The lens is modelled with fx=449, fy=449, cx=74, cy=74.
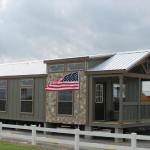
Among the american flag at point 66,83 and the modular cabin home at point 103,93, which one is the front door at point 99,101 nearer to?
the modular cabin home at point 103,93

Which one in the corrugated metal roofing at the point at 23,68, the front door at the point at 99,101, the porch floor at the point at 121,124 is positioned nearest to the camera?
the porch floor at the point at 121,124

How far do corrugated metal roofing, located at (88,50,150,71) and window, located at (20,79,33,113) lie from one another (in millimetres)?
4885

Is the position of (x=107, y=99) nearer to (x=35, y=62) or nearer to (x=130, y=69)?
(x=130, y=69)

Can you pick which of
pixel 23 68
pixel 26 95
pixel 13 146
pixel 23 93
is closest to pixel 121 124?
pixel 13 146

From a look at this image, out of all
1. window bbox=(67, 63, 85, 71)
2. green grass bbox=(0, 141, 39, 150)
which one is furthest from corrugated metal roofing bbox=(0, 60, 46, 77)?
green grass bbox=(0, 141, 39, 150)

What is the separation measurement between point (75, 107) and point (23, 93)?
4695 mm

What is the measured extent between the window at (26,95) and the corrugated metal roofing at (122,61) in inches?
192

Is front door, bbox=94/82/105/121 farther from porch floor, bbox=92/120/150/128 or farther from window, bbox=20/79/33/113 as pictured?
window, bbox=20/79/33/113

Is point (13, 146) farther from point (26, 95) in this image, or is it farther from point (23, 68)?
point (23, 68)

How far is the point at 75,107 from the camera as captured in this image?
2280cm

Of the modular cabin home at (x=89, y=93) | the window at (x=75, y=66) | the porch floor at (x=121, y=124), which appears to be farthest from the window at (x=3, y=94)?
the porch floor at (x=121, y=124)

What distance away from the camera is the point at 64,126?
82.8ft

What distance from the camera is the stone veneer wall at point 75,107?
2242 cm

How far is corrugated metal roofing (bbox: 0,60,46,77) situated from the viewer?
86.6 ft
